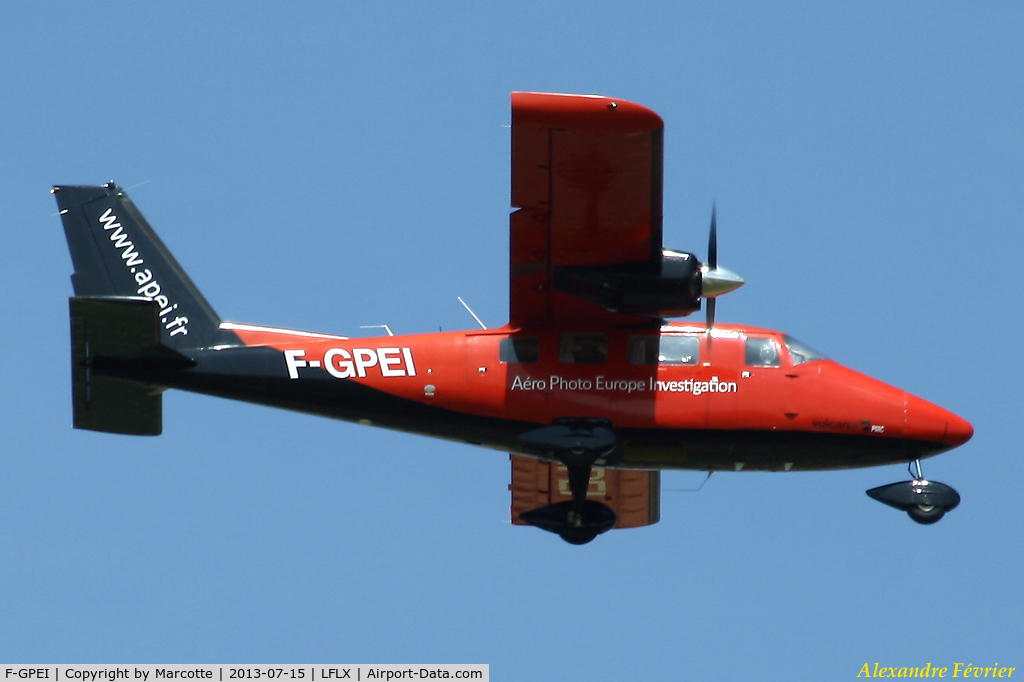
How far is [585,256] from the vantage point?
810 inches

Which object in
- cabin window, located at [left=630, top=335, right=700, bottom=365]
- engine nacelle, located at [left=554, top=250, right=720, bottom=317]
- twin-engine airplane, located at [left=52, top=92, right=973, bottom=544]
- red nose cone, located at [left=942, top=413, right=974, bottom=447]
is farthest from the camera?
red nose cone, located at [left=942, top=413, right=974, bottom=447]

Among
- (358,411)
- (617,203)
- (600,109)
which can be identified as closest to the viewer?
(600,109)

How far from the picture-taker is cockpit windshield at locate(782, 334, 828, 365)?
2133cm

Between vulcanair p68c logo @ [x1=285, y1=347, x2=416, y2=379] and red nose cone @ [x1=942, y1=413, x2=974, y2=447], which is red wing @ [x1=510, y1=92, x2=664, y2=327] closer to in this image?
vulcanair p68c logo @ [x1=285, y1=347, x2=416, y2=379]

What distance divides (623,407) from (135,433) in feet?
22.6

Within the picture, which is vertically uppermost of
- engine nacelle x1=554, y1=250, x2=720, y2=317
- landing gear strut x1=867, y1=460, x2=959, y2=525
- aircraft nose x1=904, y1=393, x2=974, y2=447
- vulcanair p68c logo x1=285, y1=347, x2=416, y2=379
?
engine nacelle x1=554, y1=250, x2=720, y2=317

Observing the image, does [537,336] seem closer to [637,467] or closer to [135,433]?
[637,467]

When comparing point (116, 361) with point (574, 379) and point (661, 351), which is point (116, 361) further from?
point (661, 351)

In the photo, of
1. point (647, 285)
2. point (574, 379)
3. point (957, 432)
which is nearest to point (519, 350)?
point (574, 379)

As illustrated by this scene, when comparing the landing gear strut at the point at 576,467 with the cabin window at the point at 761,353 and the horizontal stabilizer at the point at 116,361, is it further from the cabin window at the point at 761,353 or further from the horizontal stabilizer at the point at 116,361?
the horizontal stabilizer at the point at 116,361

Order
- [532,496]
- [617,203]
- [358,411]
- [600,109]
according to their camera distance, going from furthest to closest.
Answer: [532,496]
[358,411]
[617,203]
[600,109]

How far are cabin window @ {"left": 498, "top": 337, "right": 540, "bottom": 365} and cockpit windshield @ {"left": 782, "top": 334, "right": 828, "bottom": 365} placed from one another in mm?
3535

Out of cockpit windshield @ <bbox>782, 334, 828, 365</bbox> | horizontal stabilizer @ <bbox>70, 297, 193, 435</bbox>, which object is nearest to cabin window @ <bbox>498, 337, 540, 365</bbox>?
cockpit windshield @ <bbox>782, 334, 828, 365</bbox>

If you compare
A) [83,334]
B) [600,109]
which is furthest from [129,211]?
[600,109]
